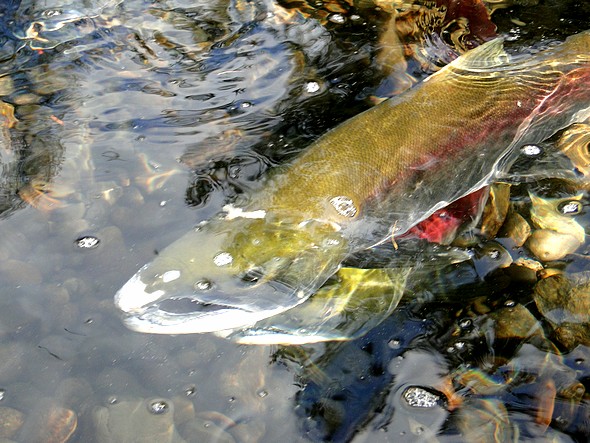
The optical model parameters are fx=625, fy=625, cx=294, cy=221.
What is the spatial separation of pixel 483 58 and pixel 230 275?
215 cm

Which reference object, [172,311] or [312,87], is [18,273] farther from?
[312,87]

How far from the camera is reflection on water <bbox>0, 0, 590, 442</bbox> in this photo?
9.10ft

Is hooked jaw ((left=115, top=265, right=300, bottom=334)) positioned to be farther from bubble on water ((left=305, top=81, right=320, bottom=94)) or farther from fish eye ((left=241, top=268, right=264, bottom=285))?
bubble on water ((left=305, top=81, right=320, bottom=94))

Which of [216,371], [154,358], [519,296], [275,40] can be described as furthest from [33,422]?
[275,40]

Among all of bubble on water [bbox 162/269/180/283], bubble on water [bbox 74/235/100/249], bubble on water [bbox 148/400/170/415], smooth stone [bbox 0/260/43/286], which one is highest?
bubble on water [bbox 162/269/180/283]

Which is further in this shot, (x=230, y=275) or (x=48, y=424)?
(x=230, y=275)

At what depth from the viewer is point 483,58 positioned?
152 inches

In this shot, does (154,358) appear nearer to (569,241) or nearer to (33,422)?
(33,422)

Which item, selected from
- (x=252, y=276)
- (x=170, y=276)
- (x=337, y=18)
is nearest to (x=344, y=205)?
(x=252, y=276)

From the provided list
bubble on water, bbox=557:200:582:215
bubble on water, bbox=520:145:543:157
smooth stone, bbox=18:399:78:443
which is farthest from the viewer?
→ bubble on water, bbox=520:145:543:157

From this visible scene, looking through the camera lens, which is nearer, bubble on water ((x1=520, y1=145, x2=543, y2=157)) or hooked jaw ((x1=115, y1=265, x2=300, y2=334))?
hooked jaw ((x1=115, y1=265, x2=300, y2=334))

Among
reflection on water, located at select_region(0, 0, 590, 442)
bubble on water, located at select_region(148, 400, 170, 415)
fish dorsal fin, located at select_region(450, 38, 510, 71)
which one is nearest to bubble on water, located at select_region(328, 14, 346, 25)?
reflection on water, located at select_region(0, 0, 590, 442)

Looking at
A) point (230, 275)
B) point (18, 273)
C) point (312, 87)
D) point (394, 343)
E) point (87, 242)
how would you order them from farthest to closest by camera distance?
point (312, 87), point (87, 242), point (18, 273), point (394, 343), point (230, 275)

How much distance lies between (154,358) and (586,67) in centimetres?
301
